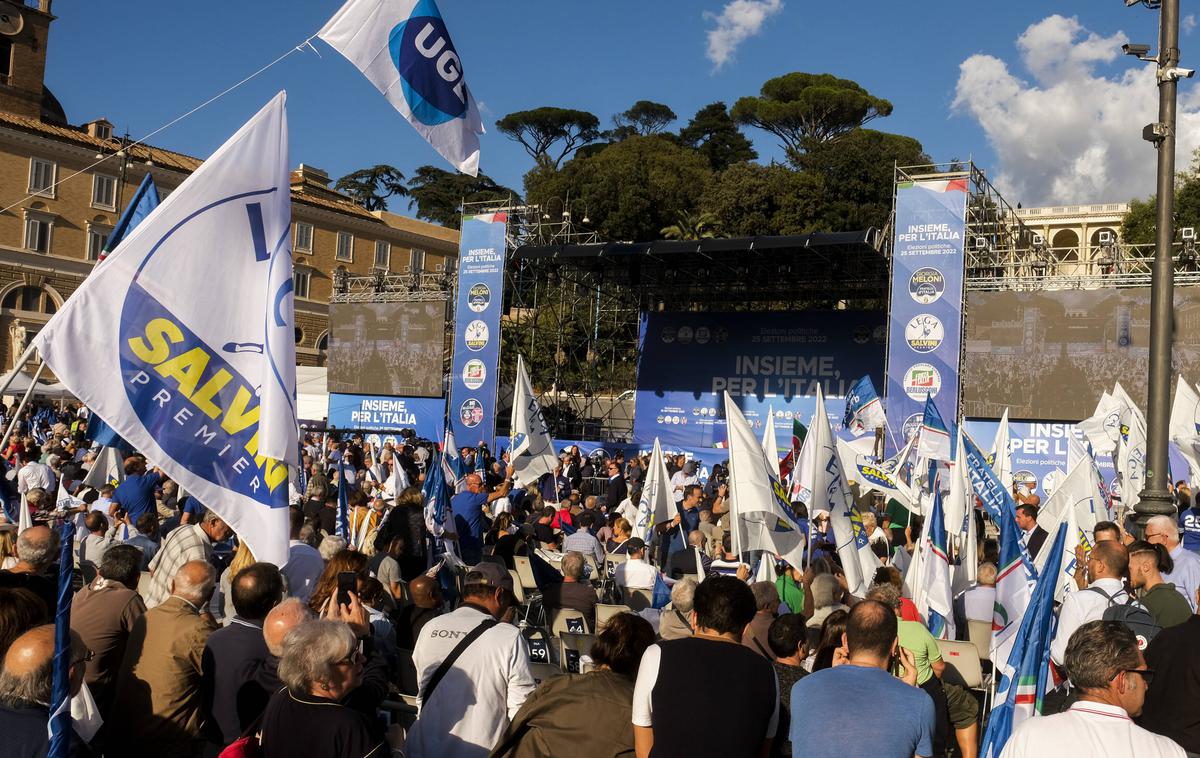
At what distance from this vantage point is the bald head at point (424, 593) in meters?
5.75

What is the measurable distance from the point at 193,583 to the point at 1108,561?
13.3 feet

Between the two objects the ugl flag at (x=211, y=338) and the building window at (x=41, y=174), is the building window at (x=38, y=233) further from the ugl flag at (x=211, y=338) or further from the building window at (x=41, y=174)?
the ugl flag at (x=211, y=338)

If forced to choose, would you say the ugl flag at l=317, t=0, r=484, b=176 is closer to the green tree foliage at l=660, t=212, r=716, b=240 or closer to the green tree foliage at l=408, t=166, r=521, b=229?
the green tree foliage at l=660, t=212, r=716, b=240

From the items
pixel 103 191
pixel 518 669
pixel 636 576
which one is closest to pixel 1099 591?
pixel 518 669

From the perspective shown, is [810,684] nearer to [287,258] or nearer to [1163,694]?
[1163,694]

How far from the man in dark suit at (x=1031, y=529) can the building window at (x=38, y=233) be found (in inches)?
1660

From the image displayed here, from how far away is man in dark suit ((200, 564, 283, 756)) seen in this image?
155 inches

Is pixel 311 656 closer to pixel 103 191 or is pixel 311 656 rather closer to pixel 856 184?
pixel 856 184

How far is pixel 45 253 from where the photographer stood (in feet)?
142

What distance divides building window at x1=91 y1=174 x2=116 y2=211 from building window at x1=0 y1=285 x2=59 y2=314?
466cm

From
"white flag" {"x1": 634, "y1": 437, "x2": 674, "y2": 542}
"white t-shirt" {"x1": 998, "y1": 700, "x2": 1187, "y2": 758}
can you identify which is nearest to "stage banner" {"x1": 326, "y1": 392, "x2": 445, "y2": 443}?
"white flag" {"x1": 634, "y1": 437, "x2": 674, "y2": 542}

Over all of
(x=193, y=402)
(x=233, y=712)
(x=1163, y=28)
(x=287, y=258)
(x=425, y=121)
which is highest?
(x=1163, y=28)

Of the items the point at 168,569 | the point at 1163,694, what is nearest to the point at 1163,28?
the point at 1163,694

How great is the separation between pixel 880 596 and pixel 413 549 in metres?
4.03
